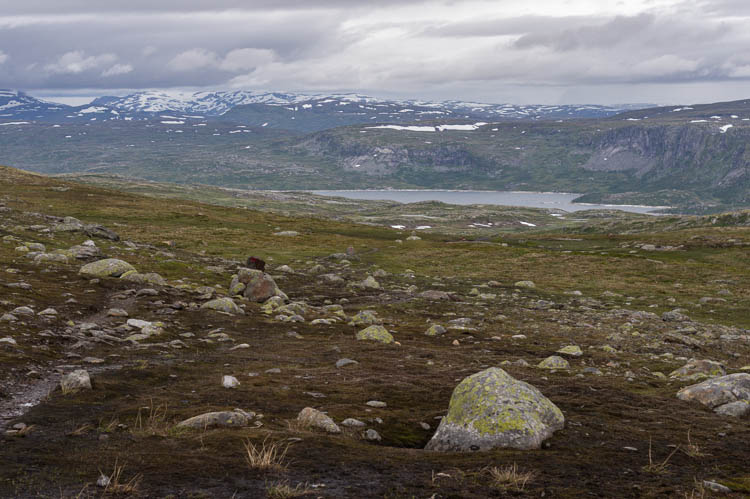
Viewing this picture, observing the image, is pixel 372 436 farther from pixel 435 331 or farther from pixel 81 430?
pixel 435 331

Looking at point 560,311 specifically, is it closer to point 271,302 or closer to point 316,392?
point 271,302

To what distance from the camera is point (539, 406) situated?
39.4ft

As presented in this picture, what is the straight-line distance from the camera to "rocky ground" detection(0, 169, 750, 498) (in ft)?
29.1

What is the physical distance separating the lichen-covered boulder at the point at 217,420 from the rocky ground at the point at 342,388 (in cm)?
4

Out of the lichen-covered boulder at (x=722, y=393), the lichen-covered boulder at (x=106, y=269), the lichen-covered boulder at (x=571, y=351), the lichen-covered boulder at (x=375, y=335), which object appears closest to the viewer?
the lichen-covered boulder at (x=722, y=393)

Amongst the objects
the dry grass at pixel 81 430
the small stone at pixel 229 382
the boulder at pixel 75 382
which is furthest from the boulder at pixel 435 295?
the dry grass at pixel 81 430

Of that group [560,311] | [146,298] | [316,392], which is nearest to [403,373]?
[316,392]

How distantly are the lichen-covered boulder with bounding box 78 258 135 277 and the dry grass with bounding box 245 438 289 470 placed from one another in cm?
2577

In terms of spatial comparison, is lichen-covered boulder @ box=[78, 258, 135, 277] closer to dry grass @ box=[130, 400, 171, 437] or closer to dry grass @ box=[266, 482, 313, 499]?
dry grass @ box=[130, 400, 171, 437]

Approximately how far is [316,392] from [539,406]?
5902 millimetres

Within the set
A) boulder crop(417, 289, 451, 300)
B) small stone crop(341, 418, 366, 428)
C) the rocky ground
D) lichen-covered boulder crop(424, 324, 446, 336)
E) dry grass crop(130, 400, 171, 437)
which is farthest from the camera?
boulder crop(417, 289, 451, 300)

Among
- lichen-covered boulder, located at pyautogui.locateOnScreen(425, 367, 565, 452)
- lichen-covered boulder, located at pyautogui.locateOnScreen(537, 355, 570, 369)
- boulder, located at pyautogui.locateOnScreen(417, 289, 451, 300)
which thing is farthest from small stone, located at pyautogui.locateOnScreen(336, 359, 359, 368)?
boulder, located at pyautogui.locateOnScreen(417, 289, 451, 300)

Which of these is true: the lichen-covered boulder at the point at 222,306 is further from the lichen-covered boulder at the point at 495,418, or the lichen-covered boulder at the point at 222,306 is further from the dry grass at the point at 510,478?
the dry grass at the point at 510,478

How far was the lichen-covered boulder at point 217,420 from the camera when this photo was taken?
36.0 feet
